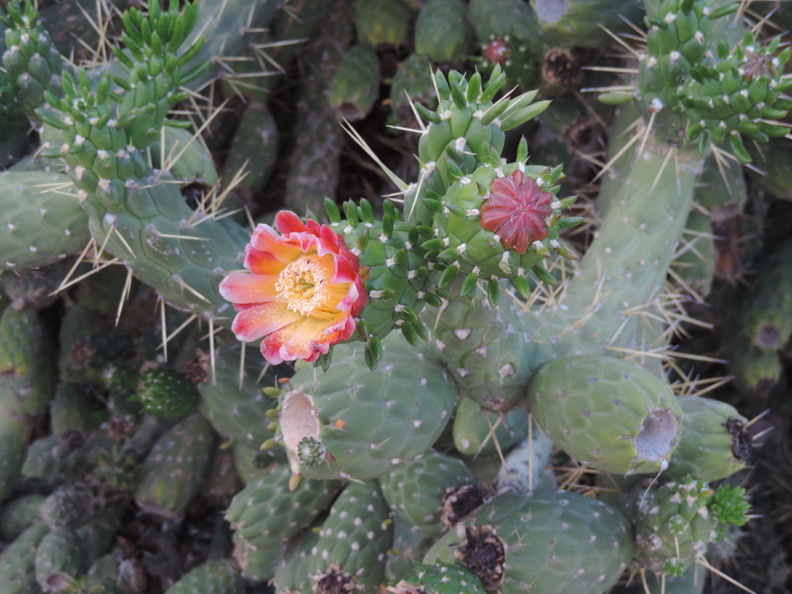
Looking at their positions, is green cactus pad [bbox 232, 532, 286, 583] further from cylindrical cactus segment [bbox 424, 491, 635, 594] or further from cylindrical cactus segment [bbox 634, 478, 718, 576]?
cylindrical cactus segment [bbox 634, 478, 718, 576]

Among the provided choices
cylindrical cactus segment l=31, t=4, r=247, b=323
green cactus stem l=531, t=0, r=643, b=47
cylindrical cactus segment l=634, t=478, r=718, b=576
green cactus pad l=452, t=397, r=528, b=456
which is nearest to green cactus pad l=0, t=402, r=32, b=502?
cylindrical cactus segment l=31, t=4, r=247, b=323

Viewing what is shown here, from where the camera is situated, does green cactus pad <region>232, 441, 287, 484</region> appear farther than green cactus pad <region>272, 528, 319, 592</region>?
Yes

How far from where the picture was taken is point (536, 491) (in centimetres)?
140

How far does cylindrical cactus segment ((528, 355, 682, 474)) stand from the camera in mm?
1180

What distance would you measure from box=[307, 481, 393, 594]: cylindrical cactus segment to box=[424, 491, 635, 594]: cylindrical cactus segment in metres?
0.18

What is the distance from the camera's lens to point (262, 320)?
0.95 metres

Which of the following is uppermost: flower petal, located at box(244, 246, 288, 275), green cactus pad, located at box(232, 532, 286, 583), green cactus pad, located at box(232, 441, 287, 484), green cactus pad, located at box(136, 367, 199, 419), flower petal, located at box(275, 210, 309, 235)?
flower petal, located at box(275, 210, 309, 235)

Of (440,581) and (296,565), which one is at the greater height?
(440,581)

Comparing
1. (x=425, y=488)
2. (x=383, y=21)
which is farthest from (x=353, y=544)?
(x=383, y=21)

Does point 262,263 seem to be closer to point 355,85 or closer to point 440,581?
point 440,581

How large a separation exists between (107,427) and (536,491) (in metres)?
1.38

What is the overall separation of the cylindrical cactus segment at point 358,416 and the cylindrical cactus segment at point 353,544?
34cm

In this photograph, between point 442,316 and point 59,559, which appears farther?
point 59,559

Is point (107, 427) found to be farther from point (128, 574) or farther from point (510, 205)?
point (510, 205)
